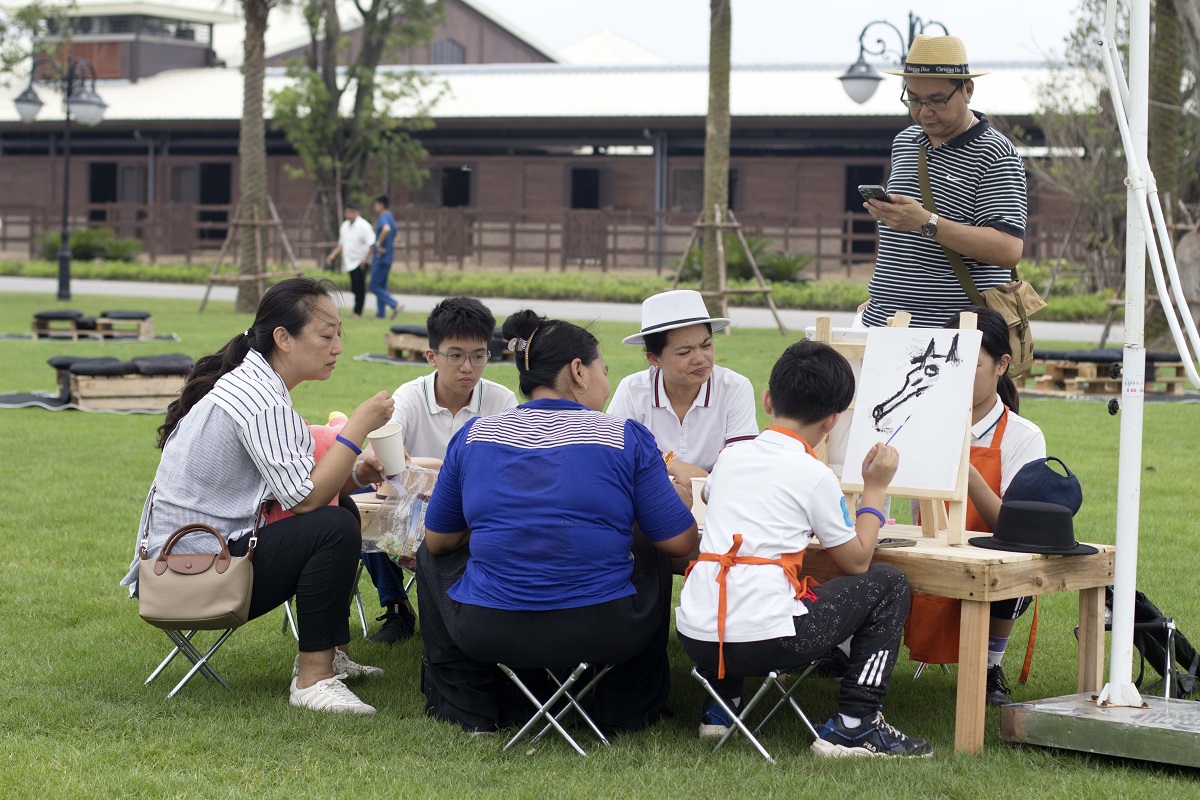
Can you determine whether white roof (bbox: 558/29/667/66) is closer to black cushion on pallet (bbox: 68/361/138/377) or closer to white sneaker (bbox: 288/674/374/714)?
black cushion on pallet (bbox: 68/361/138/377)

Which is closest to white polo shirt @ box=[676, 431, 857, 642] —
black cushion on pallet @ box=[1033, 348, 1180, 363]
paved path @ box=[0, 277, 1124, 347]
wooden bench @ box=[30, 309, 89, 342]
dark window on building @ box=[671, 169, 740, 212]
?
black cushion on pallet @ box=[1033, 348, 1180, 363]

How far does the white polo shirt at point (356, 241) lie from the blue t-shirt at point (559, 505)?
17.4 metres

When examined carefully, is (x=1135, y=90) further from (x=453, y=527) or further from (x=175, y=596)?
(x=175, y=596)

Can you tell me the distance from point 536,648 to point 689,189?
2896cm

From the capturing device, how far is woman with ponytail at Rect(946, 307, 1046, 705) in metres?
4.73

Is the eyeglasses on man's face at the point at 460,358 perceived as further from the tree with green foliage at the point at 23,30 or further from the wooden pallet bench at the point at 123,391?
the tree with green foliage at the point at 23,30

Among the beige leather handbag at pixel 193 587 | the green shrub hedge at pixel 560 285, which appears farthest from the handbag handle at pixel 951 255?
the green shrub hedge at pixel 560 285

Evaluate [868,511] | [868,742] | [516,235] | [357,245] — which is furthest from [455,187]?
[868,742]

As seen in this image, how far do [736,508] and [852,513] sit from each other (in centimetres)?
65

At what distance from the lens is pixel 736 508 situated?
3.95 metres

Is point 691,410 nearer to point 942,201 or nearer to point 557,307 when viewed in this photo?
point 942,201

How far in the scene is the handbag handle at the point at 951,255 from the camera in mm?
5027

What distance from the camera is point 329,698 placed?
14.8 feet

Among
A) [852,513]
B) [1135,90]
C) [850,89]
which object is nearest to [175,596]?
[852,513]
